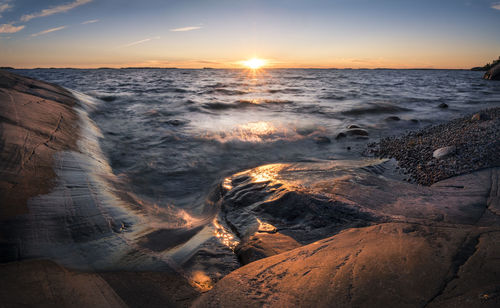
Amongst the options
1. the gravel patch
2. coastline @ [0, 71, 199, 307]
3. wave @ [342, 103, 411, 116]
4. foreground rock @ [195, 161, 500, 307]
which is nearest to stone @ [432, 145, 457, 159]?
the gravel patch

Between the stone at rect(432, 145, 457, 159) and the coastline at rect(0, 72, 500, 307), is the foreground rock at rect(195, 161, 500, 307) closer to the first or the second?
the coastline at rect(0, 72, 500, 307)

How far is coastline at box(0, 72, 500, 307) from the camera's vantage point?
1.17 m

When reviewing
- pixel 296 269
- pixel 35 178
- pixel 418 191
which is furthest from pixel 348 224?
pixel 35 178

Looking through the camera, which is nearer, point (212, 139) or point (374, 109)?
point (212, 139)

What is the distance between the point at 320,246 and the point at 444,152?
11.1ft

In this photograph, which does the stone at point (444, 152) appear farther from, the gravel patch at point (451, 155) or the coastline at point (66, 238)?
the coastline at point (66, 238)

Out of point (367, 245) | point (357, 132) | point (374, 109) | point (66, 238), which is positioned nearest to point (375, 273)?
point (367, 245)

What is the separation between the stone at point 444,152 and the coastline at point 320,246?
2.48 ft

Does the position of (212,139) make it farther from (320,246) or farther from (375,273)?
(375,273)

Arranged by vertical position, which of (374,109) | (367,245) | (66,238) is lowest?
(66,238)

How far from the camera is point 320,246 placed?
5.65 ft

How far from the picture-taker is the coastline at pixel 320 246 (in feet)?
3.82

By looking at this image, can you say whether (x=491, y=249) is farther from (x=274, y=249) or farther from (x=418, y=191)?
(x=418, y=191)

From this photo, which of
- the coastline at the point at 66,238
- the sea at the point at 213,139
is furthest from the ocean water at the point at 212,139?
the coastline at the point at 66,238
